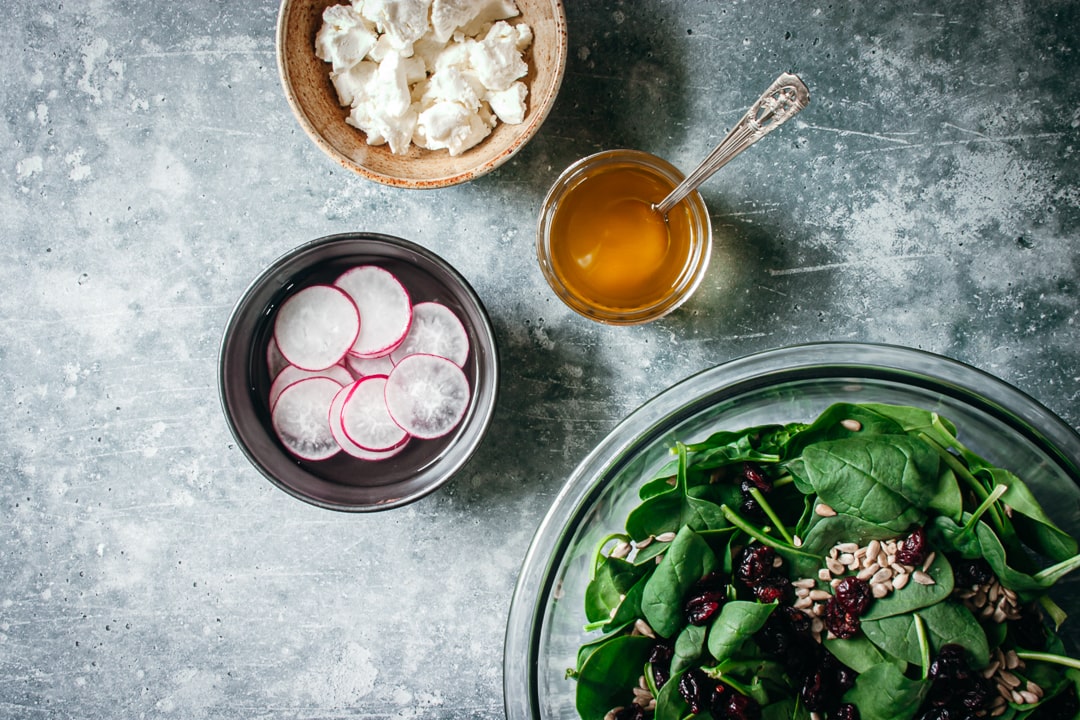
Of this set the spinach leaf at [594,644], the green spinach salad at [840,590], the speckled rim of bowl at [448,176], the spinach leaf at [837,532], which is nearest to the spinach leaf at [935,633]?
the green spinach salad at [840,590]

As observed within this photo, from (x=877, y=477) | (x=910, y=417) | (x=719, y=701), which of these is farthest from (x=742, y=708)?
(x=910, y=417)

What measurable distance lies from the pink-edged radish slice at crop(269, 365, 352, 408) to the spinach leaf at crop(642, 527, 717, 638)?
24.9 inches

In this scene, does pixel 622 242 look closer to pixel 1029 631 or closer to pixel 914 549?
pixel 914 549

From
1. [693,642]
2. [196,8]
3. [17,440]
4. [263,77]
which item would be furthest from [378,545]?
[196,8]

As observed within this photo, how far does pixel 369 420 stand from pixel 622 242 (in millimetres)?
531

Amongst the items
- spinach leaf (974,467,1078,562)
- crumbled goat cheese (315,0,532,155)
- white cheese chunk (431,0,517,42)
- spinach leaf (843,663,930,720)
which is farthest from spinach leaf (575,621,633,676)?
white cheese chunk (431,0,517,42)

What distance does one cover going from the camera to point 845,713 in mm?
992

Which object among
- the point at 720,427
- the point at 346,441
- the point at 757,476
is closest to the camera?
the point at 757,476

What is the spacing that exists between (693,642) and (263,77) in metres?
1.16

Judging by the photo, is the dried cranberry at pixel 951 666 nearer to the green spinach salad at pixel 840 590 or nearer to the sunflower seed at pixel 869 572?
the green spinach salad at pixel 840 590

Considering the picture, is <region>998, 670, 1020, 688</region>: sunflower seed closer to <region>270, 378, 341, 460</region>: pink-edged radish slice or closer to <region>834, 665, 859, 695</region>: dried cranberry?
<region>834, 665, 859, 695</region>: dried cranberry

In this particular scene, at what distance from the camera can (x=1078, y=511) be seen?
1.05m

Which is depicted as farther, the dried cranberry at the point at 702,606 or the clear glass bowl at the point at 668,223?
the clear glass bowl at the point at 668,223

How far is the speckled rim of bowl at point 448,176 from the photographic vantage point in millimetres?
1192
